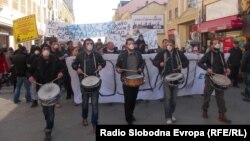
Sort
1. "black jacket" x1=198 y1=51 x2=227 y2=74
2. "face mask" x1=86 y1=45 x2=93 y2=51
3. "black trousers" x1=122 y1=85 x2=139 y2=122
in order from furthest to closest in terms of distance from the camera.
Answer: "black jacket" x1=198 y1=51 x2=227 y2=74, "black trousers" x1=122 y1=85 x2=139 y2=122, "face mask" x1=86 y1=45 x2=93 y2=51

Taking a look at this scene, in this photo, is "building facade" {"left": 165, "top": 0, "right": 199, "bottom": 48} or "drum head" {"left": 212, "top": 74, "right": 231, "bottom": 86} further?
"building facade" {"left": 165, "top": 0, "right": 199, "bottom": 48}

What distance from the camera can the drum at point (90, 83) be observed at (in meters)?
7.74

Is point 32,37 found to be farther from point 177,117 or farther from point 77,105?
point 177,117

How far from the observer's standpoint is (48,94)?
7.41 metres

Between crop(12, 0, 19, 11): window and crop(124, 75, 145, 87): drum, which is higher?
crop(12, 0, 19, 11): window

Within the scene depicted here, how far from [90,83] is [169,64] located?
1.82 meters

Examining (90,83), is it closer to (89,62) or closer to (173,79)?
(89,62)

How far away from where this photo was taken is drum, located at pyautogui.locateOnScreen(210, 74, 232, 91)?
844cm

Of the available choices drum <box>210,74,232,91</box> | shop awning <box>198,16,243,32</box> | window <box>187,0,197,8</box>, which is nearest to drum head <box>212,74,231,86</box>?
drum <box>210,74,232,91</box>

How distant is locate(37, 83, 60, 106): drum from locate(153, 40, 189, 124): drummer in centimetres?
225

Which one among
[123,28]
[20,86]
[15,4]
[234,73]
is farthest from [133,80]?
[15,4]

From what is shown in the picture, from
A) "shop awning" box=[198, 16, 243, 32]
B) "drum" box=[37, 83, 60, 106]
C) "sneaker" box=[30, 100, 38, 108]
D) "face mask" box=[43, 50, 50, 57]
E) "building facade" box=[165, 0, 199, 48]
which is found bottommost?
"sneaker" box=[30, 100, 38, 108]

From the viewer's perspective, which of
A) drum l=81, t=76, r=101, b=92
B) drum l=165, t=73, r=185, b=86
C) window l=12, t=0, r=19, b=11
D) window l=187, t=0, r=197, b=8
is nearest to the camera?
drum l=81, t=76, r=101, b=92

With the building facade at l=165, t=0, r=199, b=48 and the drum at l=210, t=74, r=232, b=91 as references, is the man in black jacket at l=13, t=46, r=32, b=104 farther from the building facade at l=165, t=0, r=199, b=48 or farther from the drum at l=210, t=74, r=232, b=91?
the building facade at l=165, t=0, r=199, b=48
